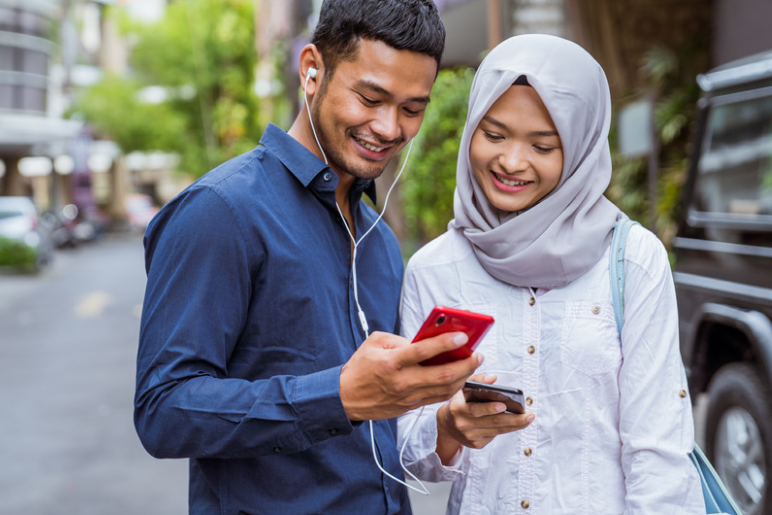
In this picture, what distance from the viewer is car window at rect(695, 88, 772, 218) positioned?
394 centimetres

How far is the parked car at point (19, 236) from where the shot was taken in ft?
63.1

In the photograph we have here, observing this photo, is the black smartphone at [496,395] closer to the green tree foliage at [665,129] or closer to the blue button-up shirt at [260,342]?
the blue button-up shirt at [260,342]

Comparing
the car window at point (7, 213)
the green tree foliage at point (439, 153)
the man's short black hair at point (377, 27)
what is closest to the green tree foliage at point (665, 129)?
the green tree foliage at point (439, 153)

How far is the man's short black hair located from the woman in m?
0.17

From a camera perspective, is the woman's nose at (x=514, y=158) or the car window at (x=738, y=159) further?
the car window at (x=738, y=159)

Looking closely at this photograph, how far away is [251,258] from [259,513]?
531 mm

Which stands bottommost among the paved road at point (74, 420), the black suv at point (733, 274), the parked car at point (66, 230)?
the parked car at point (66, 230)

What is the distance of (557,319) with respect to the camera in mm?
1835

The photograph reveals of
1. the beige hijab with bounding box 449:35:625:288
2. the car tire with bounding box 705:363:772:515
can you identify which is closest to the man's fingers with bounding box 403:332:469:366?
the beige hijab with bounding box 449:35:625:288

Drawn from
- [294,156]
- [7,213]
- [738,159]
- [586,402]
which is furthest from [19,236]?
[586,402]

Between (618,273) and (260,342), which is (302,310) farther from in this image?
(618,273)

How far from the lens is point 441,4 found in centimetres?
1244

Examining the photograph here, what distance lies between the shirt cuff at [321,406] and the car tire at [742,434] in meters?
2.87

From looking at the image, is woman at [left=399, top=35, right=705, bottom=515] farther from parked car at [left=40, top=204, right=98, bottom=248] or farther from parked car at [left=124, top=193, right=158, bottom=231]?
parked car at [left=124, top=193, right=158, bottom=231]
